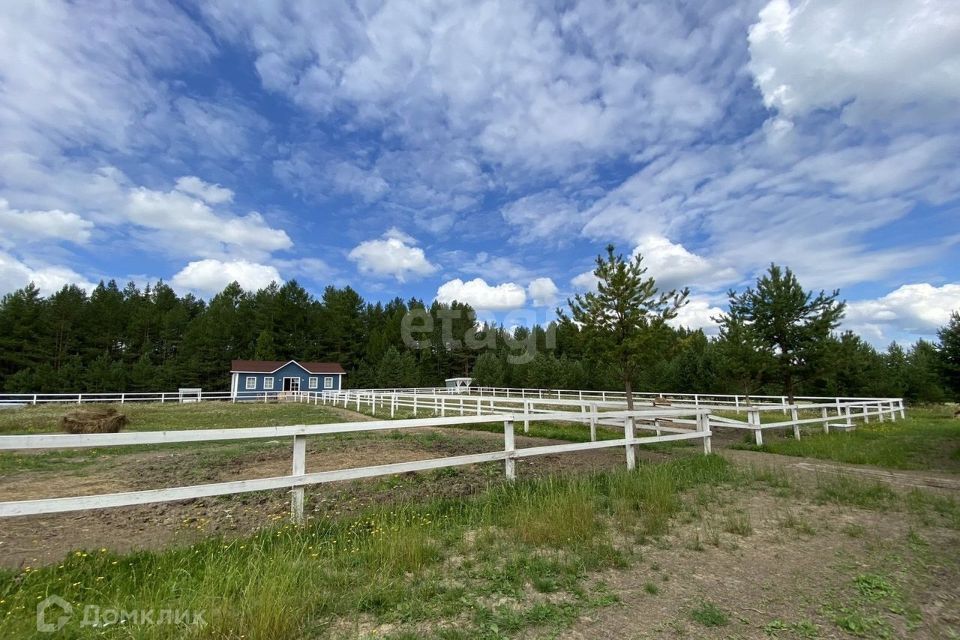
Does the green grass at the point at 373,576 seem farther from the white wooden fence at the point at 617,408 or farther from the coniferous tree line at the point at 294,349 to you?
the coniferous tree line at the point at 294,349

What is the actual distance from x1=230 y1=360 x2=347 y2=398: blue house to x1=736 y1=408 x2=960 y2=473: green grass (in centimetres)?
3956

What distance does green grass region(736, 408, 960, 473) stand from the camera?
851 cm

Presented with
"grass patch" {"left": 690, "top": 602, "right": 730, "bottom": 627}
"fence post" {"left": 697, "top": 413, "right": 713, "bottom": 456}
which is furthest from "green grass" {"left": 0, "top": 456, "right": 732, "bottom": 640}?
"fence post" {"left": 697, "top": 413, "right": 713, "bottom": 456}

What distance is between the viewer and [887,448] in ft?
32.0

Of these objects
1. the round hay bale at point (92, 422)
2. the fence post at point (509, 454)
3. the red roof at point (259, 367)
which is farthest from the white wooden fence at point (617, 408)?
the red roof at point (259, 367)

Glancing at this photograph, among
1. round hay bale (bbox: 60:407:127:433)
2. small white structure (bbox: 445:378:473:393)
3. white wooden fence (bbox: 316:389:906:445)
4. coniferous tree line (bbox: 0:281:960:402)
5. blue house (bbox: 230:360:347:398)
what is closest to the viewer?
white wooden fence (bbox: 316:389:906:445)

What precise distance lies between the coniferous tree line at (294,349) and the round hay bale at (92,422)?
20478 mm

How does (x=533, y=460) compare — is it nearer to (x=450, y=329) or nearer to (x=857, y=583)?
(x=857, y=583)

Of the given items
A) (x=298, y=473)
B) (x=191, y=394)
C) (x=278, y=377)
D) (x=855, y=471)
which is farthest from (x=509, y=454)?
(x=278, y=377)

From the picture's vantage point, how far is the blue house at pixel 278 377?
4162 cm

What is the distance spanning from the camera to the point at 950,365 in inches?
368

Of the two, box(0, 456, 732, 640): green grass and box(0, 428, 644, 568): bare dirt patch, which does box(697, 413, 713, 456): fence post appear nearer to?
box(0, 428, 644, 568): bare dirt patch

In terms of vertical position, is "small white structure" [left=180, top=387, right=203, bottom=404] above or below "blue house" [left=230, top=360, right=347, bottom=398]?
below

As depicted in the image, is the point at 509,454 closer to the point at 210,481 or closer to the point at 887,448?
the point at 210,481
